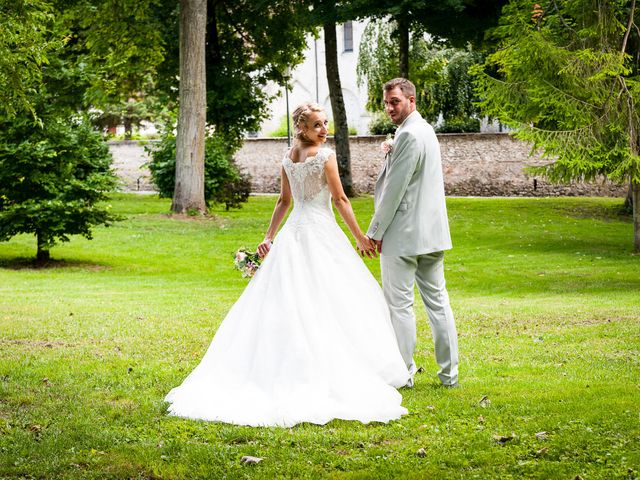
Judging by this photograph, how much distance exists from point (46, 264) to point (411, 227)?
14.4 meters

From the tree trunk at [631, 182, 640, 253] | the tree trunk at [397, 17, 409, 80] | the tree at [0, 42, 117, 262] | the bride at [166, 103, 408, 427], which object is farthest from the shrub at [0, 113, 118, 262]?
the tree trunk at [397, 17, 409, 80]

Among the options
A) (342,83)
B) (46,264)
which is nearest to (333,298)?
(46,264)

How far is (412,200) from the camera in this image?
7379 mm

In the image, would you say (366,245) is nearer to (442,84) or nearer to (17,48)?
(17,48)

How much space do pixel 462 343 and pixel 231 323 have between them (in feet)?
11.9

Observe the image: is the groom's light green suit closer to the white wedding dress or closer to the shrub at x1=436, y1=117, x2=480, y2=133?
the white wedding dress

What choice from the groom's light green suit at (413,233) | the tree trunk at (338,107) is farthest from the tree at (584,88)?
the tree trunk at (338,107)

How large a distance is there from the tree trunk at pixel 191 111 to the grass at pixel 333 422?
7.59 metres

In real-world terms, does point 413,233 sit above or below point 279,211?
below

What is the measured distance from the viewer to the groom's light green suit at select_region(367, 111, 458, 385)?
729 centimetres

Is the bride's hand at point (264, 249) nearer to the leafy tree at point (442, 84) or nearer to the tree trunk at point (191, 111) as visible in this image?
the tree trunk at point (191, 111)

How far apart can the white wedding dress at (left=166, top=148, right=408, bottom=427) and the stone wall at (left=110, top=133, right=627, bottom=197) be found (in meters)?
33.2

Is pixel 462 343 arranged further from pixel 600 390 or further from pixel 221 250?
pixel 221 250

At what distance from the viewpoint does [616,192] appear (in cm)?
4025
